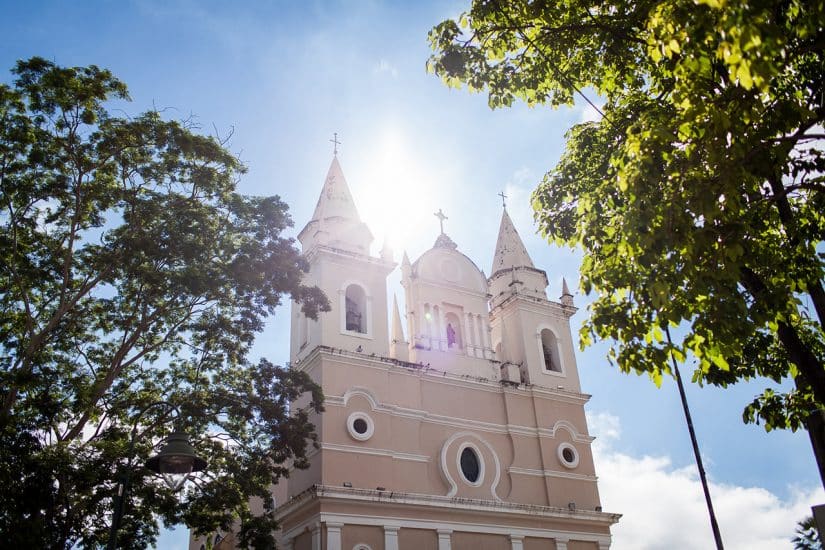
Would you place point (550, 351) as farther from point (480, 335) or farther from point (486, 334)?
point (480, 335)

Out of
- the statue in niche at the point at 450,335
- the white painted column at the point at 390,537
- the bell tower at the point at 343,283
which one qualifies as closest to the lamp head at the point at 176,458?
the white painted column at the point at 390,537

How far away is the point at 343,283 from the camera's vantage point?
68.9 ft

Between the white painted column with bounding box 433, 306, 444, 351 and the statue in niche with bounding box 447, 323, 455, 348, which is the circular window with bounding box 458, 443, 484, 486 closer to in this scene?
the white painted column with bounding box 433, 306, 444, 351

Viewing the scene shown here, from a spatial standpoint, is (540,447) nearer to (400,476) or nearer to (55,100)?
(400,476)

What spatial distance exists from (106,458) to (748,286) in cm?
991

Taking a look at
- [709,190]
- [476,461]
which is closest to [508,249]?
[476,461]

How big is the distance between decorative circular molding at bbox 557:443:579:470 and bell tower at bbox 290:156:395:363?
6225mm

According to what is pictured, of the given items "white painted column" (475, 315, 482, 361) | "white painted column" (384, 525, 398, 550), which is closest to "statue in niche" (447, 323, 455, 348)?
"white painted column" (475, 315, 482, 361)

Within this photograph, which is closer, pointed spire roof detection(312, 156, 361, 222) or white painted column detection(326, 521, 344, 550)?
white painted column detection(326, 521, 344, 550)

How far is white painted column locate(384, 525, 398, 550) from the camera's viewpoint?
1733 cm

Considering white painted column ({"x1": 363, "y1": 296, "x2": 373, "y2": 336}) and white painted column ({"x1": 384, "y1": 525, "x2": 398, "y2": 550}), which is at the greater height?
white painted column ({"x1": 363, "y1": 296, "x2": 373, "y2": 336})

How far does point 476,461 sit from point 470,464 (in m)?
0.21

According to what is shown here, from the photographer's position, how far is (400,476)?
61.6 feet

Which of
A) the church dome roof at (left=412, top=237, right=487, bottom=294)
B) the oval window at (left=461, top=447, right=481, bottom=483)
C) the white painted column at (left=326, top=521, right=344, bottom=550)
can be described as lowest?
the white painted column at (left=326, top=521, right=344, bottom=550)
